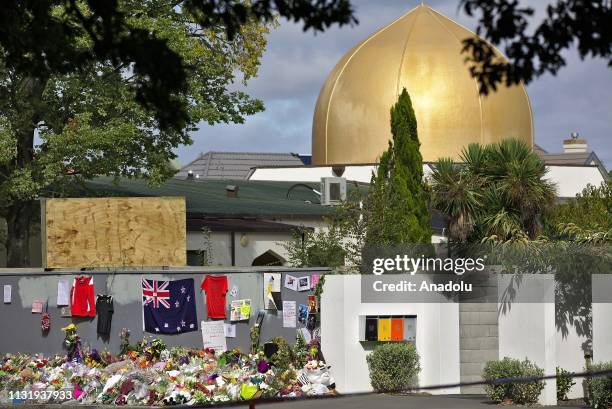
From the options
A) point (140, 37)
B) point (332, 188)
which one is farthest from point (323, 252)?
point (140, 37)

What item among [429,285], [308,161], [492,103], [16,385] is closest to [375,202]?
[429,285]

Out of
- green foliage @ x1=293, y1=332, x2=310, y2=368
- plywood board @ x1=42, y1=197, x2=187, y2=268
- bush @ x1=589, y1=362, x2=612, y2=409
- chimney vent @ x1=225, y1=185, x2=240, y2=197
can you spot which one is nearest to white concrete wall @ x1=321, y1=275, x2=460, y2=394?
green foliage @ x1=293, y1=332, x2=310, y2=368

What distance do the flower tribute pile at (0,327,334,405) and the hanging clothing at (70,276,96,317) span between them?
1.33ft

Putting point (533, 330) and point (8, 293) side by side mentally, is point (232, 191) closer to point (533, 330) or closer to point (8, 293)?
point (8, 293)

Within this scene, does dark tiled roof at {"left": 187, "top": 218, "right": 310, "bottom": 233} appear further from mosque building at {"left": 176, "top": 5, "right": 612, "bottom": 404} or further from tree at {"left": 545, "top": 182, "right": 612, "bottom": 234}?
tree at {"left": 545, "top": 182, "right": 612, "bottom": 234}

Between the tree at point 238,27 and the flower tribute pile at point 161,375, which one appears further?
the flower tribute pile at point 161,375

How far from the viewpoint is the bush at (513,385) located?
65.8ft

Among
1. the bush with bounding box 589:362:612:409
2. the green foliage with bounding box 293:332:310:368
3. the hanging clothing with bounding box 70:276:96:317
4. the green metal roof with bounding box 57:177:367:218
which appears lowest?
the bush with bounding box 589:362:612:409

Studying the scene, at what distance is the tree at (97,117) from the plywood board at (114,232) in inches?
223

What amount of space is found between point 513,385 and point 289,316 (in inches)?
177

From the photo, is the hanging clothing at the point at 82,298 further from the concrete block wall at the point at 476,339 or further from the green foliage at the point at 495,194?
the green foliage at the point at 495,194

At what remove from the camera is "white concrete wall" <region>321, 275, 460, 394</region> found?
21672mm

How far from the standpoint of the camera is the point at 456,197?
24.8 metres

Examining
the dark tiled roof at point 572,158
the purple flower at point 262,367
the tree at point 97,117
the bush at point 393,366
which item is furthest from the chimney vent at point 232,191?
the dark tiled roof at point 572,158
